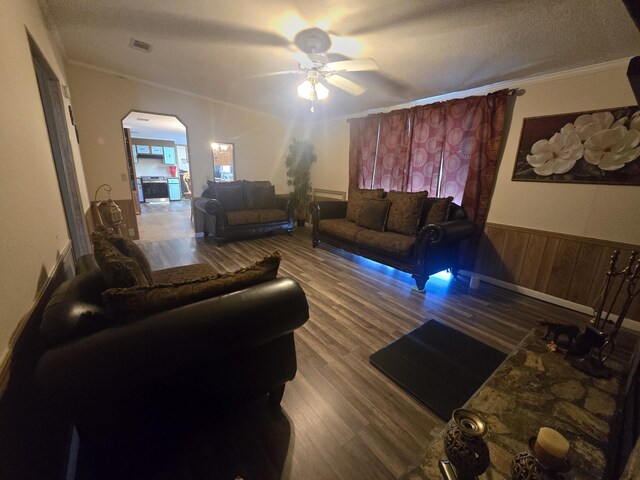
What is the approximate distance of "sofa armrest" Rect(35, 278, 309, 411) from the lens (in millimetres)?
730

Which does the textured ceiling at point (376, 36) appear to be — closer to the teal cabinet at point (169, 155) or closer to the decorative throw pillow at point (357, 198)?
the decorative throw pillow at point (357, 198)

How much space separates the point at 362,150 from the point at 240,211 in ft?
7.62

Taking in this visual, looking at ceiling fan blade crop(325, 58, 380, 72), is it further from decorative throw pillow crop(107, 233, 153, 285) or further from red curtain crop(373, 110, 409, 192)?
decorative throw pillow crop(107, 233, 153, 285)

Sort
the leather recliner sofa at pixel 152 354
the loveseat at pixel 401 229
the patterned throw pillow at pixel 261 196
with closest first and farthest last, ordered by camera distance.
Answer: the leather recliner sofa at pixel 152 354, the loveseat at pixel 401 229, the patterned throw pillow at pixel 261 196

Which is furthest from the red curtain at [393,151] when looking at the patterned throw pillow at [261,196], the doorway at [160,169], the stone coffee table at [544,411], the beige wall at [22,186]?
the doorway at [160,169]

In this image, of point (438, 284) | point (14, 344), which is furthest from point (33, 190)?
point (438, 284)

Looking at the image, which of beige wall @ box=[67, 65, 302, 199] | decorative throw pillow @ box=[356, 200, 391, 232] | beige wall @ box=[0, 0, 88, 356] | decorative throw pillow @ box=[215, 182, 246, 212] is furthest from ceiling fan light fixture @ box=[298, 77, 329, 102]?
beige wall @ box=[67, 65, 302, 199]

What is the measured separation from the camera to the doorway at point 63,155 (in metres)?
2.26

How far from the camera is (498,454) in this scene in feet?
2.79

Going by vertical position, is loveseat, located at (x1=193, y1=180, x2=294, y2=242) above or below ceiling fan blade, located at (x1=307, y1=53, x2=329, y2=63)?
below

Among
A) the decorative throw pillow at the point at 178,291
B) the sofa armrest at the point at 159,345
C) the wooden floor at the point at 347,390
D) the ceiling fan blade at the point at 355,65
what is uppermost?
the ceiling fan blade at the point at 355,65

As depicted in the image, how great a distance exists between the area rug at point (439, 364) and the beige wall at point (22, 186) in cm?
178

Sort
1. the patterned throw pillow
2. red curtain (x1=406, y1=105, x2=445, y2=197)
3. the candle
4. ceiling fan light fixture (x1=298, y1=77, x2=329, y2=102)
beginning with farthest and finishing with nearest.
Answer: the patterned throw pillow
red curtain (x1=406, y1=105, x2=445, y2=197)
ceiling fan light fixture (x1=298, y1=77, x2=329, y2=102)
the candle

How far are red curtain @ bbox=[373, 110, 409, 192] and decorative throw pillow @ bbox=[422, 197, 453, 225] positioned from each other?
2.36 feet
